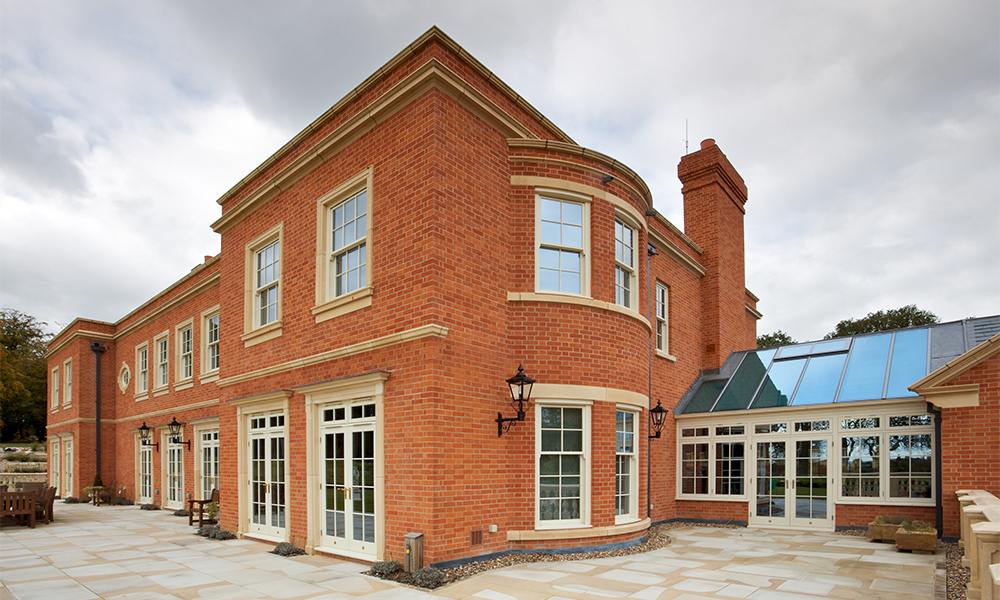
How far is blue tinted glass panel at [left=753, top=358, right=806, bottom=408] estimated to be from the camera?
42.7 feet

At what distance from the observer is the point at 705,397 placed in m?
14.6

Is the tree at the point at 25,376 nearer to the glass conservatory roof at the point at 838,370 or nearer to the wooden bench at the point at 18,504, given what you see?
the wooden bench at the point at 18,504

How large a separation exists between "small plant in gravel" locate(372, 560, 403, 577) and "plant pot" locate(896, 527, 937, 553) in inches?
297

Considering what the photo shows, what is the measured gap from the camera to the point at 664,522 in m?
13.4

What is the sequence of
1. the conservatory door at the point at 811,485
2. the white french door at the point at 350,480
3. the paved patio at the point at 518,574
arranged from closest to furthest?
the paved patio at the point at 518,574, the white french door at the point at 350,480, the conservatory door at the point at 811,485

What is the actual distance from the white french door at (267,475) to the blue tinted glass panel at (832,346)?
39.2 ft

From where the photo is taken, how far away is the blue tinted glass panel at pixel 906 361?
11637mm

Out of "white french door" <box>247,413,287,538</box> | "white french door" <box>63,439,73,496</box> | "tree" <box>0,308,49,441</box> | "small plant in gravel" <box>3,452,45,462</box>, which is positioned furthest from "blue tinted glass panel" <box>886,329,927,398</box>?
"tree" <box>0,308,49,441</box>

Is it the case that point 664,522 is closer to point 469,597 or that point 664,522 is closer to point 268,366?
point 469,597

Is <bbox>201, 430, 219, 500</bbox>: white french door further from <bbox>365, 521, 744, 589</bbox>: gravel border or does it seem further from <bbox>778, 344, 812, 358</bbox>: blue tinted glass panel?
<bbox>778, 344, 812, 358</bbox>: blue tinted glass panel

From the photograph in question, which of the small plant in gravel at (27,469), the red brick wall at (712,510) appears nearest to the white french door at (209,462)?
the red brick wall at (712,510)

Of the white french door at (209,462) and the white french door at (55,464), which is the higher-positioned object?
the white french door at (209,462)

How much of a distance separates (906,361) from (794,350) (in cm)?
286

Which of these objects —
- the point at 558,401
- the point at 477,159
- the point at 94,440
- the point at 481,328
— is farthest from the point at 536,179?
the point at 94,440
